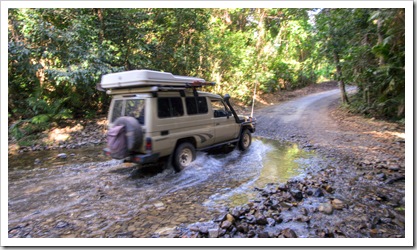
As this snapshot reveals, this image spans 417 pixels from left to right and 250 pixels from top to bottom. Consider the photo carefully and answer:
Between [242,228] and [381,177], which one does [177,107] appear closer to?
[242,228]

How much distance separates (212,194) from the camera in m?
5.14

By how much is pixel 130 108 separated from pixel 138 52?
7111 mm

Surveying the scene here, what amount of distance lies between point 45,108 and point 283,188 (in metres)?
10.1

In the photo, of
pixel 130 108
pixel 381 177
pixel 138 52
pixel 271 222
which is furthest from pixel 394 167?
pixel 138 52

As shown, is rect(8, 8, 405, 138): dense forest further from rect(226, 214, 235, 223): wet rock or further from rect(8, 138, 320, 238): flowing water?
rect(226, 214, 235, 223): wet rock

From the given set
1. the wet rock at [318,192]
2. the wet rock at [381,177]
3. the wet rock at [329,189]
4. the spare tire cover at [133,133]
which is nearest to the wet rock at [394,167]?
the wet rock at [381,177]

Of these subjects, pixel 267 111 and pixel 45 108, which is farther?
pixel 267 111

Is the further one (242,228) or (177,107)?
(177,107)

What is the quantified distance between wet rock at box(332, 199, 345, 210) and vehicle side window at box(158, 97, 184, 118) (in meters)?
3.84

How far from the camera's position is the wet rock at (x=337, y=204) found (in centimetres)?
432

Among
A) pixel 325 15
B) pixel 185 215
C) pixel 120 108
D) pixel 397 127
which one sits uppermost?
pixel 325 15

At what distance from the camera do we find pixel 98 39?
10.8 meters

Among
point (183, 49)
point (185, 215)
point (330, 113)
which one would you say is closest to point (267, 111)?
point (330, 113)

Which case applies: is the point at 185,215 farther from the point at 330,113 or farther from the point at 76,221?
the point at 330,113
